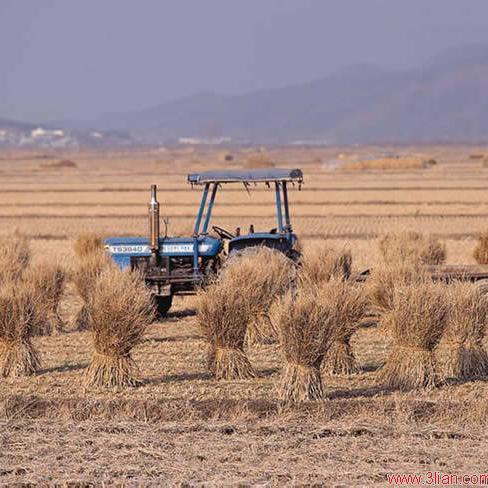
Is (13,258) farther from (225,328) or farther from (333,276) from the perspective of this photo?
(225,328)

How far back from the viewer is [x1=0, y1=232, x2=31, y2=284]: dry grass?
60.2 feet

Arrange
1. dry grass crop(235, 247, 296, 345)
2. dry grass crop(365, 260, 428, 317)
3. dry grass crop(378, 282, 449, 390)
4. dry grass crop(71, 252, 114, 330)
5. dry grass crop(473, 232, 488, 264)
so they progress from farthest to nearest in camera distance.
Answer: dry grass crop(473, 232, 488, 264) < dry grass crop(71, 252, 114, 330) < dry grass crop(365, 260, 428, 317) < dry grass crop(235, 247, 296, 345) < dry grass crop(378, 282, 449, 390)

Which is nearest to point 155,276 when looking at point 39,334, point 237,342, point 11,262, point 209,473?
point 39,334

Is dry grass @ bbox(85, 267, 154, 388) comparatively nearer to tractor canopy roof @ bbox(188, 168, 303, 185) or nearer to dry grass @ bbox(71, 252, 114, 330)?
dry grass @ bbox(71, 252, 114, 330)

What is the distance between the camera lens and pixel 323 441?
405 inches

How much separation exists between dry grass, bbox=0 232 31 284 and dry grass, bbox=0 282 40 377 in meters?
2.85

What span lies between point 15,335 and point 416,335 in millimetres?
4338

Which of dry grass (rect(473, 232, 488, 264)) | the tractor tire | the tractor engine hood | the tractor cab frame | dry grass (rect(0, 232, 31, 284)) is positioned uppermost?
the tractor cab frame

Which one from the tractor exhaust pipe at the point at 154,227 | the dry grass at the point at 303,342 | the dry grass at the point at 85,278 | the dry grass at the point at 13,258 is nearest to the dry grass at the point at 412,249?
the tractor exhaust pipe at the point at 154,227

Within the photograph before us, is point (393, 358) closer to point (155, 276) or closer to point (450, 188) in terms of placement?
point (155, 276)

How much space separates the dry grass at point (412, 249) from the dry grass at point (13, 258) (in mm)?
5844

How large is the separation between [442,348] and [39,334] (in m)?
5.79

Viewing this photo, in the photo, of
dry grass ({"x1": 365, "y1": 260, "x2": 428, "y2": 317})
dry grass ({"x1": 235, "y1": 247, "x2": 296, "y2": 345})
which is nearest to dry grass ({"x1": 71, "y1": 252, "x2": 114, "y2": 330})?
dry grass ({"x1": 235, "y1": 247, "x2": 296, "y2": 345})

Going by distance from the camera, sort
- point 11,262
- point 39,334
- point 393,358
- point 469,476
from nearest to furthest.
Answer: point 469,476 → point 393,358 → point 39,334 → point 11,262
